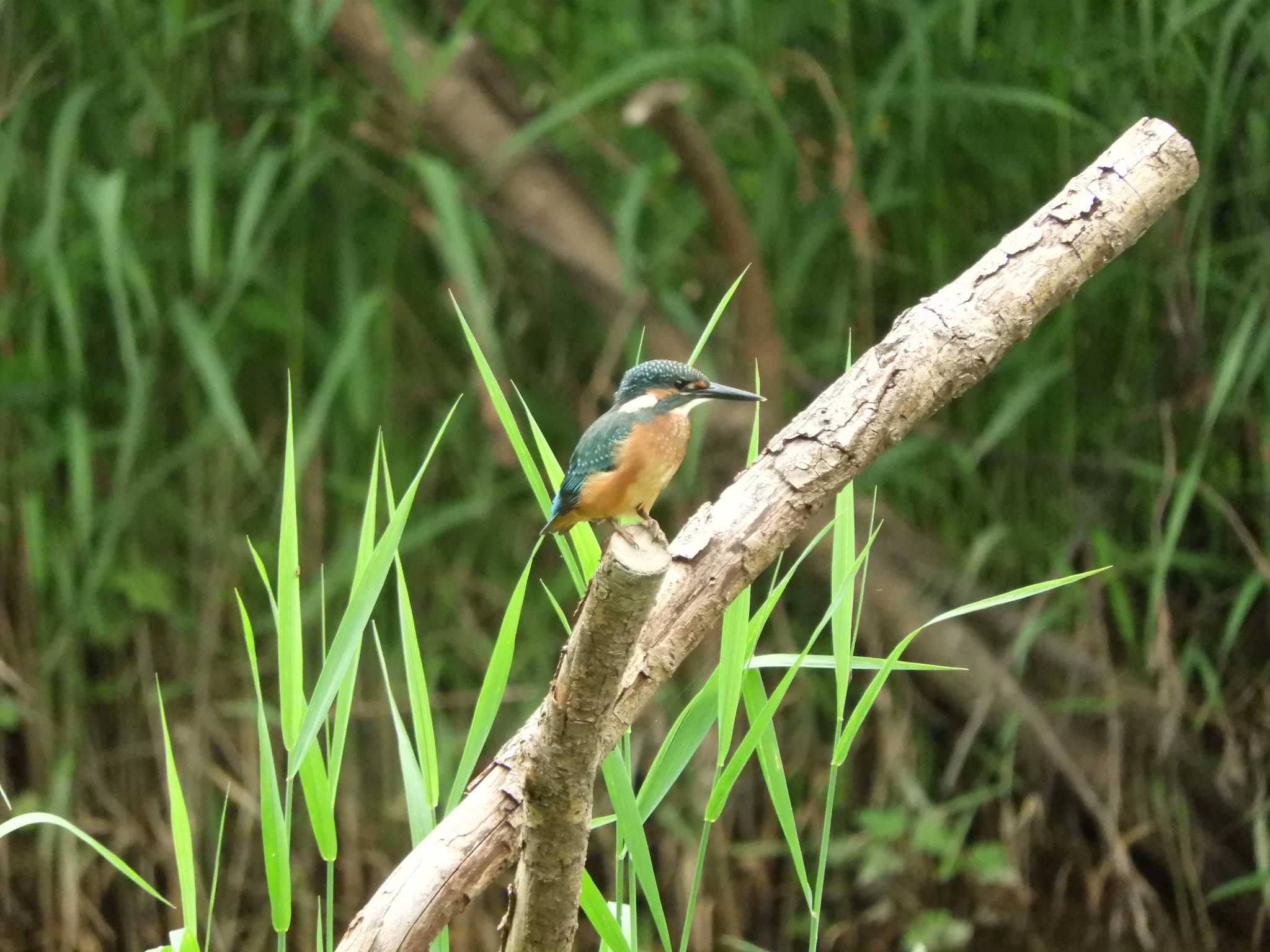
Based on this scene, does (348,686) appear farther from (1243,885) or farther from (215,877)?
(1243,885)

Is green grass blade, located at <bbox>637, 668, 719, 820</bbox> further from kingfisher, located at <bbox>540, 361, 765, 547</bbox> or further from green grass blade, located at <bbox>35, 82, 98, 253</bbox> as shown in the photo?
green grass blade, located at <bbox>35, 82, 98, 253</bbox>

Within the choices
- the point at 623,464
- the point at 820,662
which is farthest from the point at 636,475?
the point at 820,662

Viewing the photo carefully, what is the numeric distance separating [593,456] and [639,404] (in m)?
0.09

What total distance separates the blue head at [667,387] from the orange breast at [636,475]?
0.06 meters

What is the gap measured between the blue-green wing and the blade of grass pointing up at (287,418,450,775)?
4.1 inches

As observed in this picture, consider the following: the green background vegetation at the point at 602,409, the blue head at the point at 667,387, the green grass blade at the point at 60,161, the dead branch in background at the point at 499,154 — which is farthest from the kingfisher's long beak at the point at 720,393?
the green grass blade at the point at 60,161

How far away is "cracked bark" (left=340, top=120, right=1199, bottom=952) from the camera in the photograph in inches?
37.3

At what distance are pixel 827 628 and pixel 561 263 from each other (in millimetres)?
915

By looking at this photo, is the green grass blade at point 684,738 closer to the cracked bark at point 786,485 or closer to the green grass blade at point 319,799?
the cracked bark at point 786,485

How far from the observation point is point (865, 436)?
96 cm

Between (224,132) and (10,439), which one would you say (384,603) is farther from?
(224,132)

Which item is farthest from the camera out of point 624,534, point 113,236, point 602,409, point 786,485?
point 602,409

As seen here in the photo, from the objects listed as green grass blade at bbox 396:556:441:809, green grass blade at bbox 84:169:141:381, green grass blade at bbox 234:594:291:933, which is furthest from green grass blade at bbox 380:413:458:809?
green grass blade at bbox 84:169:141:381

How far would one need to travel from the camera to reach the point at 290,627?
101 centimetres
